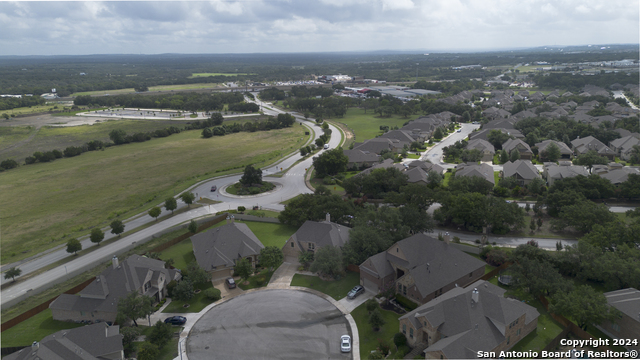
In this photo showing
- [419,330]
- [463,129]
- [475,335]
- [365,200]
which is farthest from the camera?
[463,129]

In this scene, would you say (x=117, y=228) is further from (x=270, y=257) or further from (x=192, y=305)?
(x=270, y=257)

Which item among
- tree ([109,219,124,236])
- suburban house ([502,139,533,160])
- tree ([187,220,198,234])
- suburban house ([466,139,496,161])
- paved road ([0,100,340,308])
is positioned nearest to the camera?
paved road ([0,100,340,308])

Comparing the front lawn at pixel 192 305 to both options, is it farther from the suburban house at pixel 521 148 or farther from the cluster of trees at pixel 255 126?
the cluster of trees at pixel 255 126

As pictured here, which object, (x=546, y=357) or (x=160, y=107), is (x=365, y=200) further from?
(x=160, y=107)

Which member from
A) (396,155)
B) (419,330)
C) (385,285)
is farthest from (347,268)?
(396,155)

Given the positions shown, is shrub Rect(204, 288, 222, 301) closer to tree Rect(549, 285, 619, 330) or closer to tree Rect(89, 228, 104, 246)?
tree Rect(89, 228, 104, 246)

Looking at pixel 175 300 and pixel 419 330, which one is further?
pixel 175 300

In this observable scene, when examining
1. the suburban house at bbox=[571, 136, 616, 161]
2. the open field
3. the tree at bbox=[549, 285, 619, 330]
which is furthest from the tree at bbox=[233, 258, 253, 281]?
the open field
